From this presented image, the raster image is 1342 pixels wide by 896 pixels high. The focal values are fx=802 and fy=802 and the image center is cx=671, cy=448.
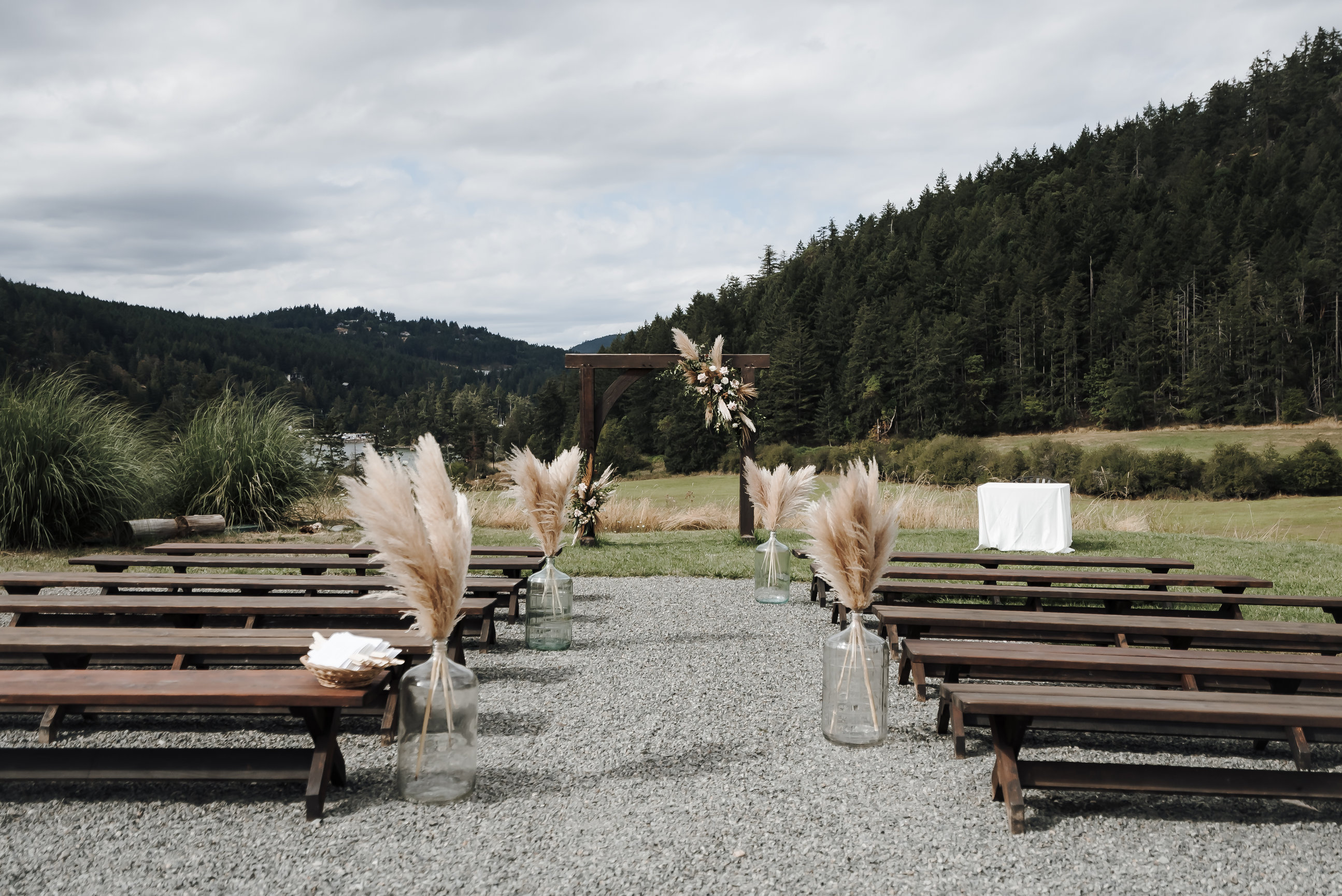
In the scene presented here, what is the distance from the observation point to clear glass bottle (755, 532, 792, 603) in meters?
7.02

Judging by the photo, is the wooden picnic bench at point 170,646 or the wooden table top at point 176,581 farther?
the wooden table top at point 176,581

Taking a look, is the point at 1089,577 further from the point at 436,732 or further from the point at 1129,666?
the point at 436,732

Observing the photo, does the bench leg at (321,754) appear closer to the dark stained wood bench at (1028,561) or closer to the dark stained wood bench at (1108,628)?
the dark stained wood bench at (1108,628)

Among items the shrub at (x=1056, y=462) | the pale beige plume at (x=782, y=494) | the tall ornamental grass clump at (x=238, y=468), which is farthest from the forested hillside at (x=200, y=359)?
the shrub at (x=1056, y=462)

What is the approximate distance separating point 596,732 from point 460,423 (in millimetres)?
65570

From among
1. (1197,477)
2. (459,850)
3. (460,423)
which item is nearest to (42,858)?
(459,850)

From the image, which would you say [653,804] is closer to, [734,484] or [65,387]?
[65,387]

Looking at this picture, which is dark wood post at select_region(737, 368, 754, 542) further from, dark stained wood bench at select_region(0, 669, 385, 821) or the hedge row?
the hedge row

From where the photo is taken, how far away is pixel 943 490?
1878cm

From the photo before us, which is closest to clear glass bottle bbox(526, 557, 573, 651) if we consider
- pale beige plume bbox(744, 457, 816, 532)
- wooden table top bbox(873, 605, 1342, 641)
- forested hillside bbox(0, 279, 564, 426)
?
wooden table top bbox(873, 605, 1342, 641)

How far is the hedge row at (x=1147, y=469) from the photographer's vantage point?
22.7 meters

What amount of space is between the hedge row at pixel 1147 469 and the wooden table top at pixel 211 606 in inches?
753

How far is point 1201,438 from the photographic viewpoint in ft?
129

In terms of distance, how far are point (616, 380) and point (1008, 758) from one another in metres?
8.19
